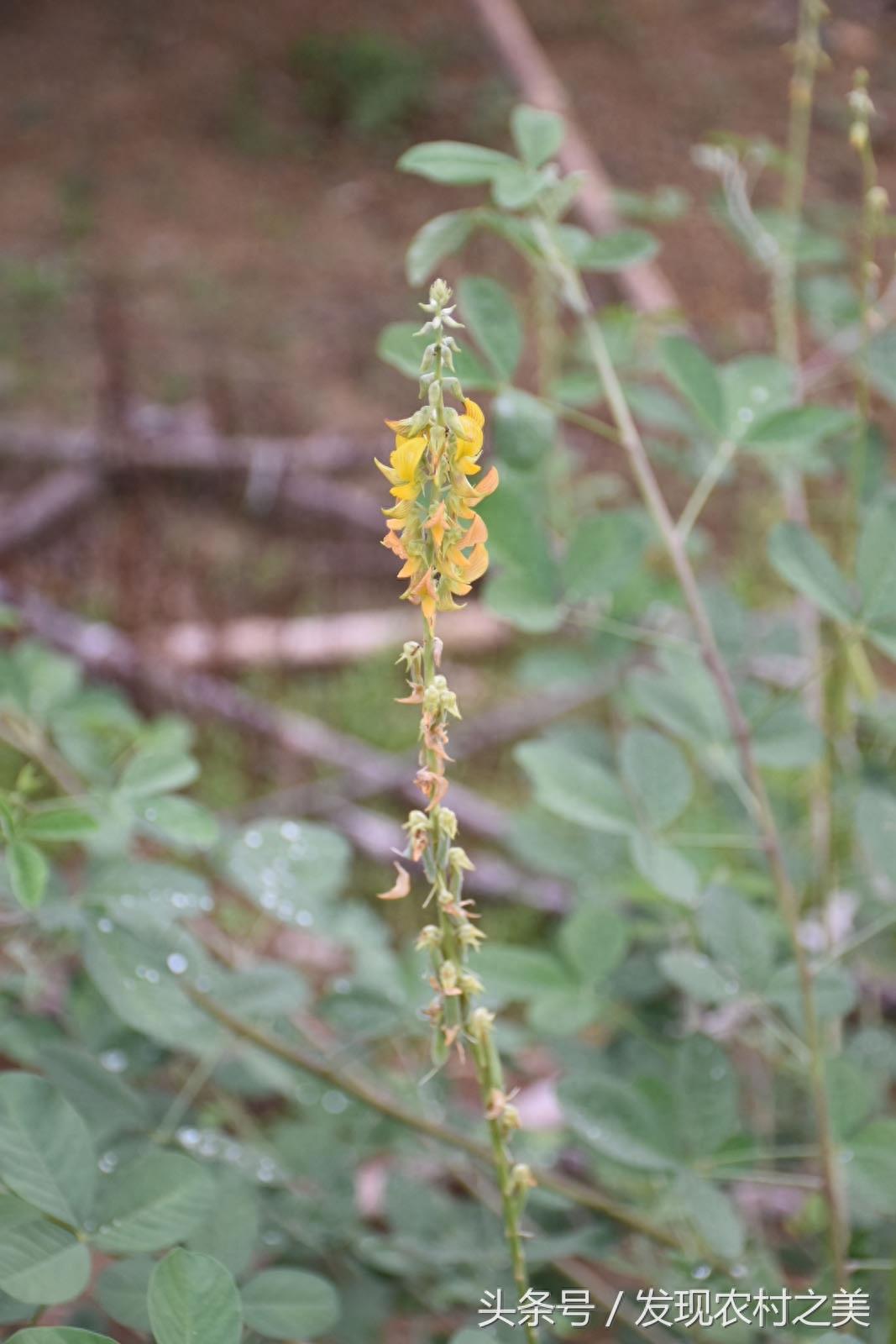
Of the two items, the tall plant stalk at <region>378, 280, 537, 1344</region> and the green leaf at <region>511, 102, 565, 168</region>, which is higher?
the green leaf at <region>511, 102, 565, 168</region>

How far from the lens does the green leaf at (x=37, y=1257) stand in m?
0.69

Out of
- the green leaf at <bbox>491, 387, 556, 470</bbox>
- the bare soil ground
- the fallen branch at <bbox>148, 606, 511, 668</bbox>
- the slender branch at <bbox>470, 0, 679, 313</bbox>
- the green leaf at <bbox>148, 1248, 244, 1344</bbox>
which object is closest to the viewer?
the green leaf at <bbox>148, 1248, 244, 1344</bbox>

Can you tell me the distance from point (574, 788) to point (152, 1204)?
0.44 metres

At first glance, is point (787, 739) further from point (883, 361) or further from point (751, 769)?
point (883, 361)

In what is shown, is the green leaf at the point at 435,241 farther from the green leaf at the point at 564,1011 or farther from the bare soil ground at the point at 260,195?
the bare soil ground at the point at 260,195

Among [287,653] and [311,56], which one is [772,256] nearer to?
[287,653]

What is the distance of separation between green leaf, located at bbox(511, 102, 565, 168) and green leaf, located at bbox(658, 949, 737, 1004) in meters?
0.61

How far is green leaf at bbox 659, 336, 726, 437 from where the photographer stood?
3.45 ft

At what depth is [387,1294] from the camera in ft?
3.52

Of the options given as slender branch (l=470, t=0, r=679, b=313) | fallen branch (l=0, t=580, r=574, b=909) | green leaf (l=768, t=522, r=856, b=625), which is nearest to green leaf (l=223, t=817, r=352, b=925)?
green leaf (l=768, t=522, r=856, b=625)

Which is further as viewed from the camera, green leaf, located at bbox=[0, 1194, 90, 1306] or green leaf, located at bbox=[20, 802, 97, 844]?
green leaf, located at bbox=[20, 802, 97, 844]

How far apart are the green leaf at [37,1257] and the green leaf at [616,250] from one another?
0.78m

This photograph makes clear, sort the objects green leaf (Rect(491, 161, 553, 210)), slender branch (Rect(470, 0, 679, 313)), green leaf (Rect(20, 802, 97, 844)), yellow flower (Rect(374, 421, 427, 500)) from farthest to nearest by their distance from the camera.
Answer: slender branch (Rect(470, 0, 679, 313))
green leaf (Rect(491, 161, 553, 210))
green leaf (Rect(20, 802, 97, 844))
yellow flower (Rect(374, 421, 427, 500))

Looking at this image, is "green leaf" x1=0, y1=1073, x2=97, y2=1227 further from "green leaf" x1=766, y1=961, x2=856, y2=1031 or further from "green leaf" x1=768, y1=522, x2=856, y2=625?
"green leaf" x1=768, y1=522, x2=856, y2=625
